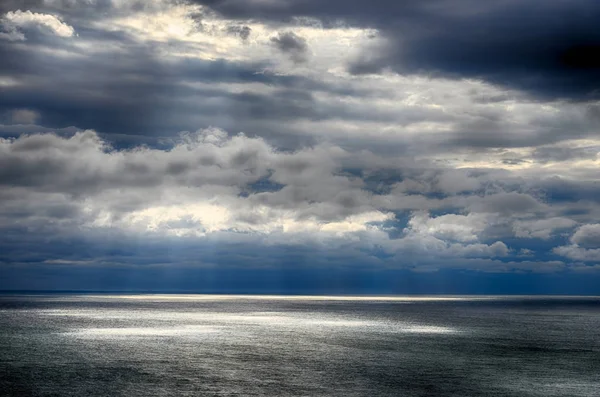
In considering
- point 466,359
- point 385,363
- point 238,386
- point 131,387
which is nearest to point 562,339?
point 466,359

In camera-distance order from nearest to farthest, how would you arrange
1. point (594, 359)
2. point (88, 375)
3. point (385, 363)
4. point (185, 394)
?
1. point (185, 394)
2. point (88, 375)
3. point (385, 363)
4. point (594, 359)

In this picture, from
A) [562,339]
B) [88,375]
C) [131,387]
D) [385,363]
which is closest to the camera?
[131,387]

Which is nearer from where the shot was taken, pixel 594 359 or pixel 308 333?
pixel 594 359

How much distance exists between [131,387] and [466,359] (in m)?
45.0

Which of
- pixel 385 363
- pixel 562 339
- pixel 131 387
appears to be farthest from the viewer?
pixel 562 339

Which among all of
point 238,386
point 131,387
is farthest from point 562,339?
point 131,387

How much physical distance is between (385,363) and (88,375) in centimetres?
3548

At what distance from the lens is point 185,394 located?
60.0m

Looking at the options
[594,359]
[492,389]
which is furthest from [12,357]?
[594,359]

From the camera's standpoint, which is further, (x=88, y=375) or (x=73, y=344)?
(x=73, y=344)

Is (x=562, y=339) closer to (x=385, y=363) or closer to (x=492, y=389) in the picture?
(x=385, y=363)

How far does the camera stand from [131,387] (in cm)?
6381

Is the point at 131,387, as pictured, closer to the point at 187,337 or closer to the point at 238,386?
→ the point at 238,386

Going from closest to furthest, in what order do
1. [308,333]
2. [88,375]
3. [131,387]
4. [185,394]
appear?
[185,394], [131,387], [88,375], [308,333]
